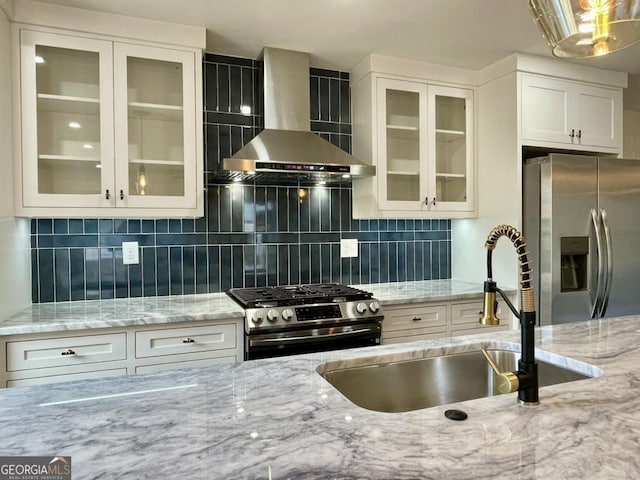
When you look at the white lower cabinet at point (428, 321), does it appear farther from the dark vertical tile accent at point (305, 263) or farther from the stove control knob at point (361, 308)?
the dark vertical tile accent at point (305, 263)

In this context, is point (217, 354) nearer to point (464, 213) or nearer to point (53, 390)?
point (53, 390)

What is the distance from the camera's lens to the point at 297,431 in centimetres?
84

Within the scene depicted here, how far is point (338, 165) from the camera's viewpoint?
2559 mm

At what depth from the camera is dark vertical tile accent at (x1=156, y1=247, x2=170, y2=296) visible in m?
2.68

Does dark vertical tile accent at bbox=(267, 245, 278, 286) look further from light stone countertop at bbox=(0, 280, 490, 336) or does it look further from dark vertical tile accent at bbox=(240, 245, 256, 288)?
light stone countertop at bbox=(0, 280, 490, 336)

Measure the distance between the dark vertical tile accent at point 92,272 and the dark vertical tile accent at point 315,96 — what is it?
5.48ft

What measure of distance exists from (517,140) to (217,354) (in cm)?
231

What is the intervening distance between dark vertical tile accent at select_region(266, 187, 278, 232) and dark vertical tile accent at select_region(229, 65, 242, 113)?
0.58 m

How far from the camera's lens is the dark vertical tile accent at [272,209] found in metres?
2.94

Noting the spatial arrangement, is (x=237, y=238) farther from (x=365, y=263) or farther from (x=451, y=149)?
(x=451, y=149)

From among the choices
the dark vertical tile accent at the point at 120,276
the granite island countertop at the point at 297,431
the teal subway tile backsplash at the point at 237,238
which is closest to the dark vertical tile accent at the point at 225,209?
the teal subway tile backsplash at the point at 237,238

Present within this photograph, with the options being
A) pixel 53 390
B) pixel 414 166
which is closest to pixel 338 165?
pixel 414 166

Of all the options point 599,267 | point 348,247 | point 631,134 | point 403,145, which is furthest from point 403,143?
point 631,134

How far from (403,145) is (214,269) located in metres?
1.54
